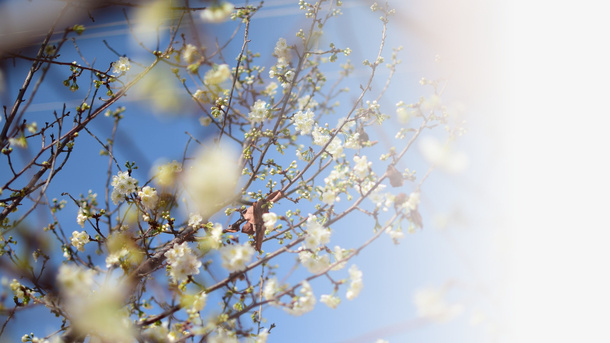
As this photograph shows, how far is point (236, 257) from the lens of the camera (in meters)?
2.00

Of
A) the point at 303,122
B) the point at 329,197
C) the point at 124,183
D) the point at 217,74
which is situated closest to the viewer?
the point at 217,74

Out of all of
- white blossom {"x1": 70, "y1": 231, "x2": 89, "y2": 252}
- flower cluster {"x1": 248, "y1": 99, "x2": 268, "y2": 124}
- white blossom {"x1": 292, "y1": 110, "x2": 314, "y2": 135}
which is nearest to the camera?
white blossom {"x1": 70, "y1": 231, "x2": 89, "y2": 252}

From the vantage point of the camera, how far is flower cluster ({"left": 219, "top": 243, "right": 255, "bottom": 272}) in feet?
6.58

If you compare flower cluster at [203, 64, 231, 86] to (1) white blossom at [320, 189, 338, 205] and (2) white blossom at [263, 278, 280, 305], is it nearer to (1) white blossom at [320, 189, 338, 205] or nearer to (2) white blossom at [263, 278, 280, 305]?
(1) white blossom at [320, 189, 338, 205]

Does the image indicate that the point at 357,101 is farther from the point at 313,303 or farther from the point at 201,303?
the point at 201,303

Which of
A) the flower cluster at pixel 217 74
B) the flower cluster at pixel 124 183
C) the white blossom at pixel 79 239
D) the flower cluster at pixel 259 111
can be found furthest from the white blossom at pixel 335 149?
the white blossom at pixel 79 239

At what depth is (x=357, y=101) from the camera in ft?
9.23

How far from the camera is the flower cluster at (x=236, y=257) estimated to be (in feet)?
6.58

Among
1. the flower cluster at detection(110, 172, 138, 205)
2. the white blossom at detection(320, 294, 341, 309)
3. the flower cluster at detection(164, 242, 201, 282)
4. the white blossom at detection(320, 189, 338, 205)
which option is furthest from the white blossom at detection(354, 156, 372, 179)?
the flower cluster at detection(110, 172, 138, 205)

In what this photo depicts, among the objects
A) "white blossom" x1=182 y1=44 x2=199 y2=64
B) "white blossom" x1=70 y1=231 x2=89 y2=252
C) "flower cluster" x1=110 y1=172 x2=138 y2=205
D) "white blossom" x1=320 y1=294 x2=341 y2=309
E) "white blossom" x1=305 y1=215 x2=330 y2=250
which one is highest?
"white blossom" x1=182 y1=44 x2=199 y2=64

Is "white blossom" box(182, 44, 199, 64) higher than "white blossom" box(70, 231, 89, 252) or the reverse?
higher

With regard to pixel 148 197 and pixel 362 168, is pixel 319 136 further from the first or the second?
pixel 148 197

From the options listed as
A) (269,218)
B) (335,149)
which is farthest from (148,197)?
(335,149)

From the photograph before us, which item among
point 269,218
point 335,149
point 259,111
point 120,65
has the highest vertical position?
point 120,65
